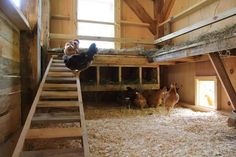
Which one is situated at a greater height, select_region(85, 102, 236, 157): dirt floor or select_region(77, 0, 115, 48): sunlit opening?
select_region(77, 0, 115, 48): sunlit opening

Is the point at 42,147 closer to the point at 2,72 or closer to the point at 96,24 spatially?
the point at 2,72

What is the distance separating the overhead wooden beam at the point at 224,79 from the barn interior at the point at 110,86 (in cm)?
1

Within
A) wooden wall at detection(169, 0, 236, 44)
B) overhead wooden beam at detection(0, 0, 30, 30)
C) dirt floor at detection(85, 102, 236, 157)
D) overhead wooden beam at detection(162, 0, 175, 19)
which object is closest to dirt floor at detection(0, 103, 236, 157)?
dirt floor at detection(85, 102, 236, 157)

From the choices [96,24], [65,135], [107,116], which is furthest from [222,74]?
[96,24]

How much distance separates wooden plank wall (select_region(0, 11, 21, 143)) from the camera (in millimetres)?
1960

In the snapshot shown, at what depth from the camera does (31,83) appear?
2.78 m

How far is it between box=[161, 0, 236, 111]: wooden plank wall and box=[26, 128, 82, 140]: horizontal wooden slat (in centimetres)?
329

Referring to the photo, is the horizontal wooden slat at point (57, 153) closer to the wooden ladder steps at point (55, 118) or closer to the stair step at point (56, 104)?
the wooden ladder steps at point (55, 118)

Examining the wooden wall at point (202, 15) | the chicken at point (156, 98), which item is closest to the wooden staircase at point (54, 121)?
the chicken at point (156, 98)

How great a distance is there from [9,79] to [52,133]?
0.96 meters

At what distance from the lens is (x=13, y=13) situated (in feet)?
6.44

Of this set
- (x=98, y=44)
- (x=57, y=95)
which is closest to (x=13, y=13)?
(x=57, y=95)

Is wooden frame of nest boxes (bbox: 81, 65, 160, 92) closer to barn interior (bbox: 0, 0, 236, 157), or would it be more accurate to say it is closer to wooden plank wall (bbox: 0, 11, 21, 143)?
barn interior (bbox: 0, 0, 236, 157)

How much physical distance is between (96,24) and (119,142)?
4250 mm
